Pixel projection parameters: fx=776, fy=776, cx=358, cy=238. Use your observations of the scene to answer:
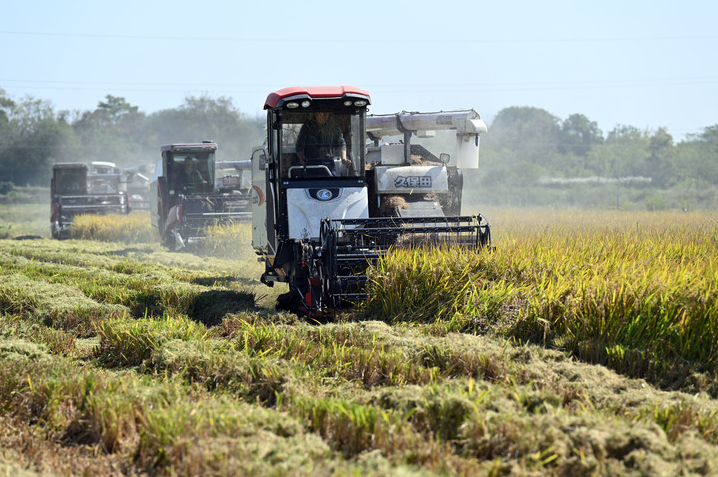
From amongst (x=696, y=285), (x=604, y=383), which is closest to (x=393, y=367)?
(x=604, y=383)

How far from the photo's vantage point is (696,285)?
6398 mm

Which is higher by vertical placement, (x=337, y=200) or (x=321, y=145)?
(x=321, y=145)

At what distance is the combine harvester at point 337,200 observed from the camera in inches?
340

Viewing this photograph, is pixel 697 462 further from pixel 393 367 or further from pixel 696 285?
pixel 696 285

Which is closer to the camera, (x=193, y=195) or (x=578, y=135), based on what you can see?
(x=193, y=195)

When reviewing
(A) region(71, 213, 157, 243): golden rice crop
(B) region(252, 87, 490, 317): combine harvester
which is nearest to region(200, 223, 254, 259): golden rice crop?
(A) region(71, 213, 157, 243): golden rice crop

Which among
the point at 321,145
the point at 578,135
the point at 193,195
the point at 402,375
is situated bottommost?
the point at 402,375

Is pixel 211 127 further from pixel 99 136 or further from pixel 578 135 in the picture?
pixel 578 135

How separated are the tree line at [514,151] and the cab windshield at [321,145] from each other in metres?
29.3

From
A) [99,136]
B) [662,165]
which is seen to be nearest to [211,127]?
[99,136]

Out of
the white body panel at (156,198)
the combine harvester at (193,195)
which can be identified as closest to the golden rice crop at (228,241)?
the combine harvester at (193,195)

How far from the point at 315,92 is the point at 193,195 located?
12.0m

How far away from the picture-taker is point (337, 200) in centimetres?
947

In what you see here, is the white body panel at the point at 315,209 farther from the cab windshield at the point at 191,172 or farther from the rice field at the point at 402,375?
the cab windshield at the point at 191,172
